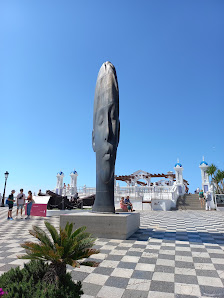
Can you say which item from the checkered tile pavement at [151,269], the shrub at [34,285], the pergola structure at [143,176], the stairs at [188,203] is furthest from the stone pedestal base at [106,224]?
the pergola structure at [143,176]

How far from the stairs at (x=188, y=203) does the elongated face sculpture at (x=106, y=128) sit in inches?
617

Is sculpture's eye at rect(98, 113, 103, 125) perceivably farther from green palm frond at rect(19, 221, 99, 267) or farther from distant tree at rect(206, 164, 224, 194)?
distant tree at rect(206, 164, 224, 194)

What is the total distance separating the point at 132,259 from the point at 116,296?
1610mm

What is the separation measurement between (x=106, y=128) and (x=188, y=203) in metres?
17.2

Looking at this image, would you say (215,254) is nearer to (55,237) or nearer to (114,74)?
(55,237)

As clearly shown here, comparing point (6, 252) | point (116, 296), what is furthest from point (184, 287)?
point (6, 252)

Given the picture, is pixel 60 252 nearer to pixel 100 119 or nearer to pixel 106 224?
pixel 106 224

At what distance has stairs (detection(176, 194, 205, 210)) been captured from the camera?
782 inches

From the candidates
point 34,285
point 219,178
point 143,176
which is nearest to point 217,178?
point 219,178

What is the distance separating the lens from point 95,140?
7.35 meters

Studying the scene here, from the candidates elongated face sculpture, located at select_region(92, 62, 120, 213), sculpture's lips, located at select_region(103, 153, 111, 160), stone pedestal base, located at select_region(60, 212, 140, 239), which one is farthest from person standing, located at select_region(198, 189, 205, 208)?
sculpture's lips, located at select_region(103, 153, 111, 160)

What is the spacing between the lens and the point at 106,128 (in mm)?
6934

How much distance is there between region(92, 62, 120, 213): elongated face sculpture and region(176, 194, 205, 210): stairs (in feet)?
51.4

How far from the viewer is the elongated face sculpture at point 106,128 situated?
680cm
